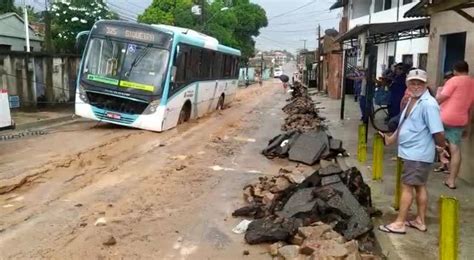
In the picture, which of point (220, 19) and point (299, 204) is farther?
point (220, 19)

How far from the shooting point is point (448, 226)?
4223 millimetres

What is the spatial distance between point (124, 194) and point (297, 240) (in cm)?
333

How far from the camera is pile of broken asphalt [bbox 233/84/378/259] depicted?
17.4 ft

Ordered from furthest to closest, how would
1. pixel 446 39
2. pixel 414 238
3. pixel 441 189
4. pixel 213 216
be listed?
pixel 446 39, pixel 441 189, pixel 213 216, pixel 414 238

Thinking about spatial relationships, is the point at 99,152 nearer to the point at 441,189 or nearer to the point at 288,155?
the point at 288,155

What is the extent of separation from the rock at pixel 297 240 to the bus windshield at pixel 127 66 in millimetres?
9441

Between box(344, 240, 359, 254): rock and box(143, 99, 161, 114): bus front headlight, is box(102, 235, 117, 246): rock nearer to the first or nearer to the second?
box(344, 240, 359, 254): rock

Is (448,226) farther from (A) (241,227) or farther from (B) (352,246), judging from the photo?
(A) (241,227)

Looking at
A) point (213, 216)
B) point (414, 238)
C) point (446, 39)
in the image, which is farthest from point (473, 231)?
point (446, 39)

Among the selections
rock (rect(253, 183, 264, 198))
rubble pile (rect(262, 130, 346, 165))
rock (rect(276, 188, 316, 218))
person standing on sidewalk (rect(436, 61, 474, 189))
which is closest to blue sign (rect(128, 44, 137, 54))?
rubble pile (rect(262, 130, 346, 165))

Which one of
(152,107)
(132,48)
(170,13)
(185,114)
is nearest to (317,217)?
(152,107)

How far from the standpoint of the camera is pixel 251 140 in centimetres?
1491

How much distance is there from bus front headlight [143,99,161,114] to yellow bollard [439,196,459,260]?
11.0m

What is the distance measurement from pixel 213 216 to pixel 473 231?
325 centimetres
